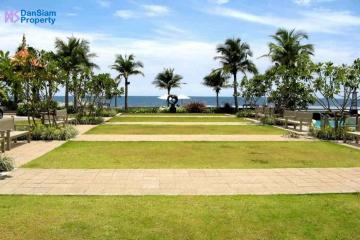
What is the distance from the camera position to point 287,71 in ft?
82.5

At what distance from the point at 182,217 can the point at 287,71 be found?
20687mm

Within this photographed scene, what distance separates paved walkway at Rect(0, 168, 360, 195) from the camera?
7348 millimetres

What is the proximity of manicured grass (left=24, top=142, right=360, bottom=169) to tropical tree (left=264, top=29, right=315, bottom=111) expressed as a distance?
9.83m

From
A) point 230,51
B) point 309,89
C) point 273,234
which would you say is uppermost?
point 230,51

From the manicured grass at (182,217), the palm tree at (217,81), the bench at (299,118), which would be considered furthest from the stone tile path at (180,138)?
the palm tree at (217,81)

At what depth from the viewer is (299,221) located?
578 cm

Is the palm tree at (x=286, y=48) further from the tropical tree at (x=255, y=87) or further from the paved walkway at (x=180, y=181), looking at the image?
the paved walkway at (x=180, y=181)

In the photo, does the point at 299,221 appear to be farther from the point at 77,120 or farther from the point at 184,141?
the point at 77,120

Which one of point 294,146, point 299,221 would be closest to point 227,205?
point 299,221

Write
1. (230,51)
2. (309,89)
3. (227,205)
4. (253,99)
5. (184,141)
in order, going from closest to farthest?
(227,205) → (184,141) → (309,89) → (253,99) → (230,51)

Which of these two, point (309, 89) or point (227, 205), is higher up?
point (309, 89)

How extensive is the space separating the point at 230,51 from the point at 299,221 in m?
35.4

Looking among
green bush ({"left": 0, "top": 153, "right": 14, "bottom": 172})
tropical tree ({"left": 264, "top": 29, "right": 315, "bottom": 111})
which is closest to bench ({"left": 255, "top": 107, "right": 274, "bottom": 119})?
tropical tree ({"left": 264, "top": 29, "right": 315, "bottom": 111})

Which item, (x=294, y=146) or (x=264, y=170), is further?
(x=294, y=146)
